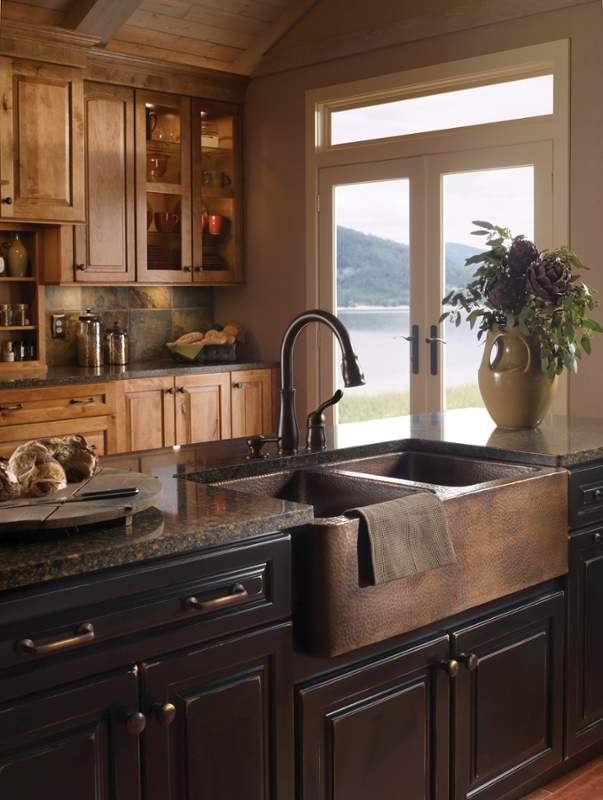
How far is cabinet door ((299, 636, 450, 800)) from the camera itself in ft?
6.79

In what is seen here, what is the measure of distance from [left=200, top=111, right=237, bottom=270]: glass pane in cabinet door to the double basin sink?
3.39 m

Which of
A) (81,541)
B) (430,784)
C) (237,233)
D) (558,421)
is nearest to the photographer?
(81,541)

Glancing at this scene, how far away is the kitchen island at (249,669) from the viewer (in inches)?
63.4

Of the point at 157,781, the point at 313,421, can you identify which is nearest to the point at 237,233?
the point at 313,421

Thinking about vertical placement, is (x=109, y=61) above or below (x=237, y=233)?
above

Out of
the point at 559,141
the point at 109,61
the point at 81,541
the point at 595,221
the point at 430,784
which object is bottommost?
the point at 430,784

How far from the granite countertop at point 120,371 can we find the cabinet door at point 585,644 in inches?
114

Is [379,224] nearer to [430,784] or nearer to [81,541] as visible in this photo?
[430,784]

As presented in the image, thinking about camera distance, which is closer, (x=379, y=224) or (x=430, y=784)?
(x=430, y=784)

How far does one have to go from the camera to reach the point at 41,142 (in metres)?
5.03

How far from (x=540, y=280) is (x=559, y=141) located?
195 cm

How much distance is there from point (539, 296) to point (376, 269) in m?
2.50

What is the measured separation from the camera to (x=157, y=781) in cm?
176

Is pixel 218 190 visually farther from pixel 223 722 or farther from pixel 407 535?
pixel 223 722
